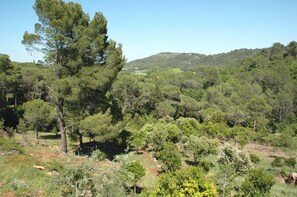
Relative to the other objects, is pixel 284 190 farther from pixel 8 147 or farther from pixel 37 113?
pixel 37 113

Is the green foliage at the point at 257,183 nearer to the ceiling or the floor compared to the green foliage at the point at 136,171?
nearer to the floor

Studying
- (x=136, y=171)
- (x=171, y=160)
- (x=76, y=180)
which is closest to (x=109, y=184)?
(x=76, y=180)

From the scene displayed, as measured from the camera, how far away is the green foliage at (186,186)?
8734 millimetres

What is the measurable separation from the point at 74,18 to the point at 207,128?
2753 cm

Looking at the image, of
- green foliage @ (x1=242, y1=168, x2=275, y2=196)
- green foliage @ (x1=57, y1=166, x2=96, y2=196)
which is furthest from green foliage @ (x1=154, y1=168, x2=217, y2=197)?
green foliage @ (x1=242, y1=168, x2=275, y2=196)

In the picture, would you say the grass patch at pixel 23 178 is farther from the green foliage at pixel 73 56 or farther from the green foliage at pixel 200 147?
the green foliage at pixel 200 147

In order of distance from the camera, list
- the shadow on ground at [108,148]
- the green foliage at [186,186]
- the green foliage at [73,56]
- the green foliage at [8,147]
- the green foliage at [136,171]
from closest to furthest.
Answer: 1. the green foliage at [186,186]
2. the green foliage at [8,147]
3. the green foliage at [136,171]
4. the green foliage at [73,56]
5. the shadow on ground at [108,148]

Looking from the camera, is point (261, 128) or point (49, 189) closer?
point (49, 189)

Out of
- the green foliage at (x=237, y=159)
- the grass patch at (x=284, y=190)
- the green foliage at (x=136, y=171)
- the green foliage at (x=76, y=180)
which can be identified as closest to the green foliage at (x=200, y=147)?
the green foliage at (x=237, y=159)

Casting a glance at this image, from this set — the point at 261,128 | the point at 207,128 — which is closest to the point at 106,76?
the point at 207,128

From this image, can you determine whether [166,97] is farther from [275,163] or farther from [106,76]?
[106,76]

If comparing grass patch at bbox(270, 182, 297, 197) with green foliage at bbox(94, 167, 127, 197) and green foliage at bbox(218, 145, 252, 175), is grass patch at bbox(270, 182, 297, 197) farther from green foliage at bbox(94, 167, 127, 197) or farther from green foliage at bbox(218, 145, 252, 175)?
green foliage at bbox(94, 167, 127, 197)

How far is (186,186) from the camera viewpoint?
8891mm

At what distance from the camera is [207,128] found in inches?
1529
